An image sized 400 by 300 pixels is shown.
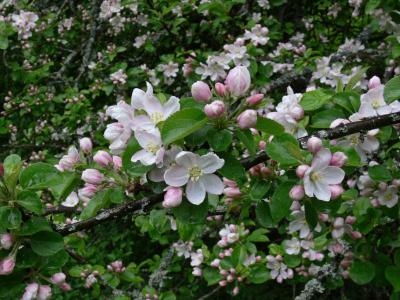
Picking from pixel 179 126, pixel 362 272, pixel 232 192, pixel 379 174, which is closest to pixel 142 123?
pixel 179 126

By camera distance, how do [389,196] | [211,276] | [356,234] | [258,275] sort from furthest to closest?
[211,276] → [258,275] → [356,234] → [389,196]

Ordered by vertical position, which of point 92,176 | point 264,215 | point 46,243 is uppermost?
point 92,176

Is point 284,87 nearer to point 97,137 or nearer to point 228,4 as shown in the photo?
point 228,4

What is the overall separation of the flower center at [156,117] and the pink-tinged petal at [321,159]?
0.45 m

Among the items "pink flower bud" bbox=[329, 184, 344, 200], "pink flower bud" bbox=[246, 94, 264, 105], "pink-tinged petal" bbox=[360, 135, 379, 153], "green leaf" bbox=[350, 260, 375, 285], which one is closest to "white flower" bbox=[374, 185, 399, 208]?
"green leaf" bbox=[350, 260, 375, 285]

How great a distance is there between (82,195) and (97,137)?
2.43 meters

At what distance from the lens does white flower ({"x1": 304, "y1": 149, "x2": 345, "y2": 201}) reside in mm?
1440

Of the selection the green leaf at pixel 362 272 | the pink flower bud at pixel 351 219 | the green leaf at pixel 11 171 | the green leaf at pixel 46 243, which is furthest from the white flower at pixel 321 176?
the green leaf at pixel 362 272

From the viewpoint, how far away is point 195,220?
57.9 inches

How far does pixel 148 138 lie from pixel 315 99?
675mm

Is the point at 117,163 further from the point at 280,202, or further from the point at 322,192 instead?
the point at 322,192

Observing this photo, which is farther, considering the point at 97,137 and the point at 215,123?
the point at 97,137

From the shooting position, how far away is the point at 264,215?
1642mm

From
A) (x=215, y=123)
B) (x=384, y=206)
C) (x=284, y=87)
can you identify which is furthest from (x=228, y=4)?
(x=215, y=123)
